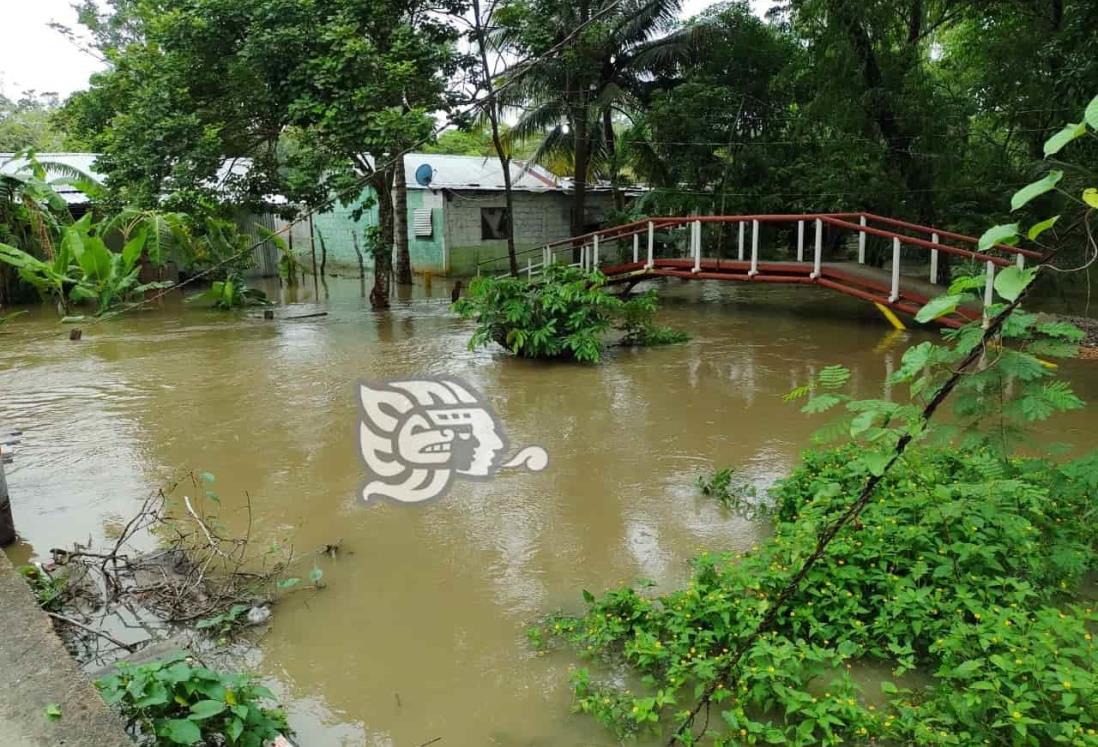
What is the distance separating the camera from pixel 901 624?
3475 millimetres

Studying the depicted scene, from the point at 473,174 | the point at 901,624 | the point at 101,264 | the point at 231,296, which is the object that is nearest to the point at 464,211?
the point at 473,174

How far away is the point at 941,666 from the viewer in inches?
125

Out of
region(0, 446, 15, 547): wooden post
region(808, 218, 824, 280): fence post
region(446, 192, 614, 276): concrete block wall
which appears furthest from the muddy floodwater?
region(446, 192, 614, 276): concrete block wall

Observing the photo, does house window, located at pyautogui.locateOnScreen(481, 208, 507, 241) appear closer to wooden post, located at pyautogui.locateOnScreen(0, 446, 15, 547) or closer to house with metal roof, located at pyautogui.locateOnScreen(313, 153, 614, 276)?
house with metal roof, located at pyautogui.locateOnScreen(313, 153, 614, 276)

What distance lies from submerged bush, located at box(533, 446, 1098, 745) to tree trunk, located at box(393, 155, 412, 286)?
11373 millimetres

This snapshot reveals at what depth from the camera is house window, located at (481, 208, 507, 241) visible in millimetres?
20828

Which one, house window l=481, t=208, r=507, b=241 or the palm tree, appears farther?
house window l=481, t=208, r=507, b=241

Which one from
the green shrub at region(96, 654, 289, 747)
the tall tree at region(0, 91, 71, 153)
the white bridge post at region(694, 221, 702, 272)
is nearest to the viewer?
the green shrub at region(96, 654, 289, 747)

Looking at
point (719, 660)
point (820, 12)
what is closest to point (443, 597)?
point (719, 660)

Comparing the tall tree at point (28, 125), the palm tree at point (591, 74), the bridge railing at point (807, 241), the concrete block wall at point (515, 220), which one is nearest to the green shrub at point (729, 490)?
the bridge railing at point (807, 241)

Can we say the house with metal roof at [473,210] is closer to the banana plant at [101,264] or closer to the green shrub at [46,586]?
the banana plant at [101,264]

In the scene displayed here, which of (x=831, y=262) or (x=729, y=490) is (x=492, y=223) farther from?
(x=729, y=490)

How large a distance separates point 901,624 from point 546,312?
6780mm

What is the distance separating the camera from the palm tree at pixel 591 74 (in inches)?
625
